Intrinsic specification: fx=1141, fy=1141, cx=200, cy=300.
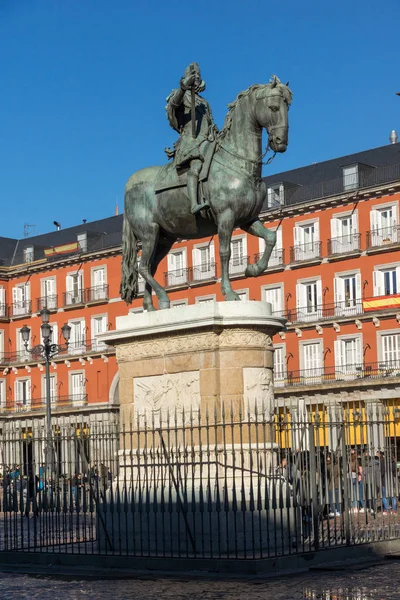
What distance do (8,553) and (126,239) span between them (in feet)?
15.0

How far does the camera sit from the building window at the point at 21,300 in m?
75.2

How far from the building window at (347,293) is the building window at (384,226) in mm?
2134

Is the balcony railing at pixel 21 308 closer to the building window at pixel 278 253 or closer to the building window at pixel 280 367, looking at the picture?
the building window at pixel 278 253

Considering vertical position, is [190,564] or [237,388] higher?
[237,388]

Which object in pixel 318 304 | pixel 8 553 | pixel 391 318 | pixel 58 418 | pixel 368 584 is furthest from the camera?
pixel 58 418

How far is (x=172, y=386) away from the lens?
14617 millimetres

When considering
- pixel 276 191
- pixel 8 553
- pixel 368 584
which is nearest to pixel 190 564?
pixel 368 584

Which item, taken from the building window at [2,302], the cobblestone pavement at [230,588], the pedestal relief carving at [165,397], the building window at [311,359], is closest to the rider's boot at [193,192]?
the pedestal relief carving at [165,397]

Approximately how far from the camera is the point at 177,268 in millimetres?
64562

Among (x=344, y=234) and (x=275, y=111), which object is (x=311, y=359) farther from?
(x=275, y=111)

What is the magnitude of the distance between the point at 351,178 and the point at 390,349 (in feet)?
30.0

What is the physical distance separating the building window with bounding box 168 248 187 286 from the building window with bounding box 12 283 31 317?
13975 millimetres

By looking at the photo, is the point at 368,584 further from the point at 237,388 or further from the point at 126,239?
the point at 126,239

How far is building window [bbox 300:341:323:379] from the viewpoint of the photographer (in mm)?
57188
